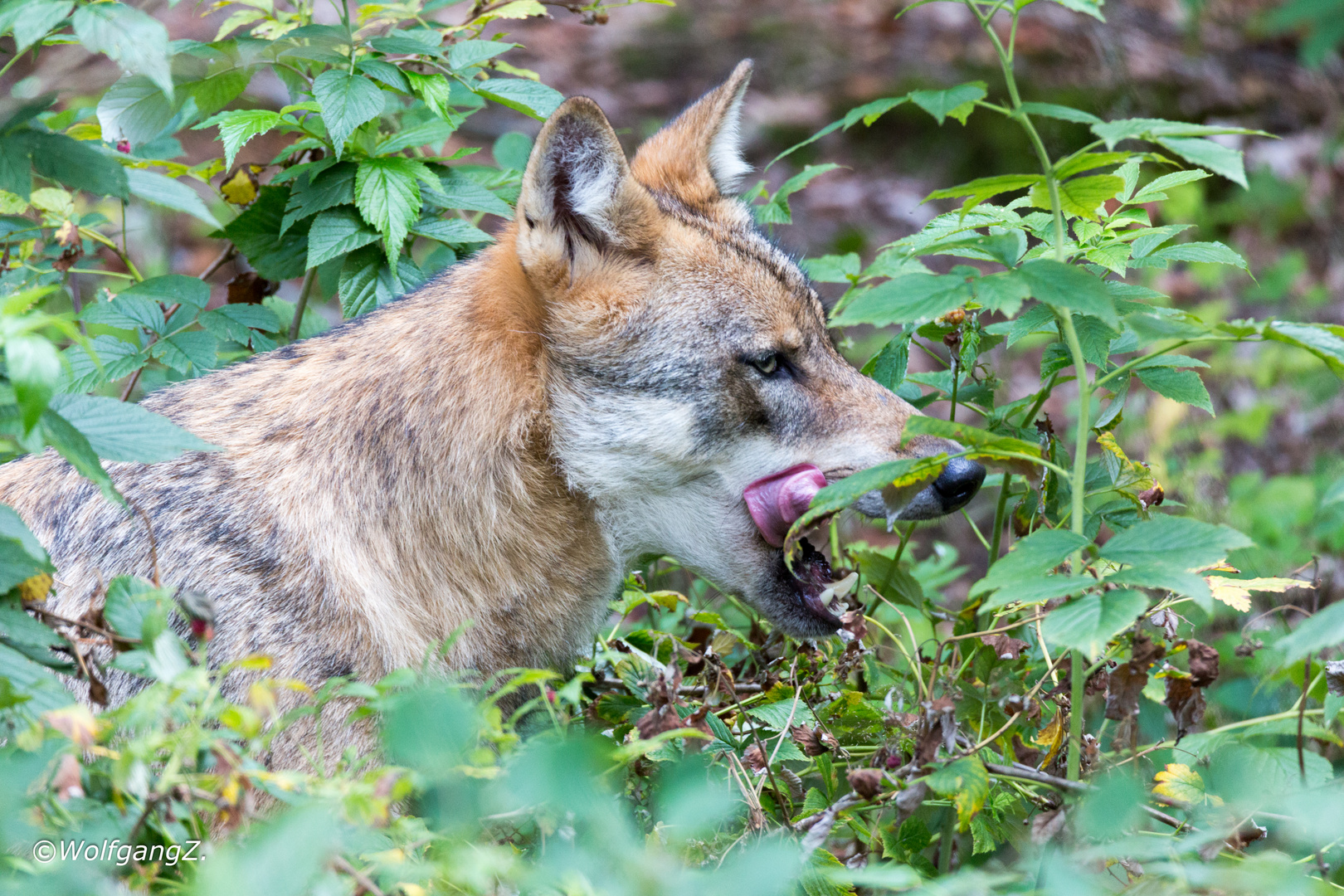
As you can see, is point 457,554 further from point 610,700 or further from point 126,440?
point 126,440

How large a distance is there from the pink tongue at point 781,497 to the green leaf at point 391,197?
1.41 m

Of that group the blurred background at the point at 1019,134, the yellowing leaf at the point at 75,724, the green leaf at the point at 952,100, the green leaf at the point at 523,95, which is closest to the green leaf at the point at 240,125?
the green leaf at the point at 523,95

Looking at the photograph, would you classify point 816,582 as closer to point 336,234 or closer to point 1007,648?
point 1007,648

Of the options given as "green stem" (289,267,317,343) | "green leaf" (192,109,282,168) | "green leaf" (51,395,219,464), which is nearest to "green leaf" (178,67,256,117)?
"green leaf" (192,109,282,168)

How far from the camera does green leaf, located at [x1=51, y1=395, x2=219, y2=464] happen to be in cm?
212

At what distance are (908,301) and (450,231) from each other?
2111 mm

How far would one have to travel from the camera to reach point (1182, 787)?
238cm

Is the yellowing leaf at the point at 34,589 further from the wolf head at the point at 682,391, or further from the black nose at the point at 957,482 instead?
the black nose at the point at 957,482

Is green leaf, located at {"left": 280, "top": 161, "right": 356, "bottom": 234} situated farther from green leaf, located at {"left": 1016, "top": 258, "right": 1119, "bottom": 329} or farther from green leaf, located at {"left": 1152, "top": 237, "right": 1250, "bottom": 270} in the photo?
green leaf, located at {"left": 1152, "top": 237, "right": 1250, "bottom": 270}

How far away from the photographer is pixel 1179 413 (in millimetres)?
7172

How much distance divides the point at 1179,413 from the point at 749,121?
4946 millimetres

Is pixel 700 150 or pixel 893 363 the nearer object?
pixel 893 363

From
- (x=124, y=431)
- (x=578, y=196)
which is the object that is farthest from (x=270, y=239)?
(x=124, y=431)

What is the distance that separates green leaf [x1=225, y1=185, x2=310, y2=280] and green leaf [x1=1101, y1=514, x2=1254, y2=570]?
306 centimetres
